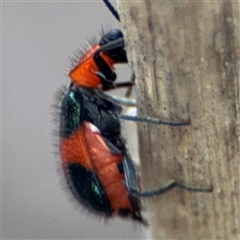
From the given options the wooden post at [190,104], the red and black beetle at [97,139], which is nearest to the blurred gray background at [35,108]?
the red and black beetle at [97,139]

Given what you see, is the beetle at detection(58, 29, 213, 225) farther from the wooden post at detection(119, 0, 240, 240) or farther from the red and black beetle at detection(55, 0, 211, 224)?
the wooden post at detection(119, 0, 240, 240)

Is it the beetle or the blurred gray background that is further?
the blurred gray background

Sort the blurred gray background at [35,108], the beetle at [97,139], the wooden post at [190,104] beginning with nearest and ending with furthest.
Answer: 1. the wooden post at [190,104]
2. the beetle at [97,139]
3. the blurred gray background at [35,108]

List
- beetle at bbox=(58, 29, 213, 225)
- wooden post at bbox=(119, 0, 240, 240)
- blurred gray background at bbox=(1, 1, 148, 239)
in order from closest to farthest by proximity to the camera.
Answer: wooden post at bbox=(119, 0, 240, 240)
beetle at bbox=(58, 29, 213, 225)
blurred gray background at bbox=(1, 1, 148, 239)

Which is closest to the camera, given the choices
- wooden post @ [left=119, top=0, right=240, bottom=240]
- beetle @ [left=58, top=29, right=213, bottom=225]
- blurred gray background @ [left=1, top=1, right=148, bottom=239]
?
wooden post @ [left=119, top=0, right=240, bottom=240]

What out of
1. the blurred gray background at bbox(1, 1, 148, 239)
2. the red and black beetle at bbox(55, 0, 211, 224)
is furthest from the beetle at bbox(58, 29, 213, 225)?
the blurred gray background at bbox(1, 1, 148, 239)

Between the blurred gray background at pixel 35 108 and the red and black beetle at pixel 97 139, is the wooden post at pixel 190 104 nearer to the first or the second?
the red and black beetle at pixel 97 139
